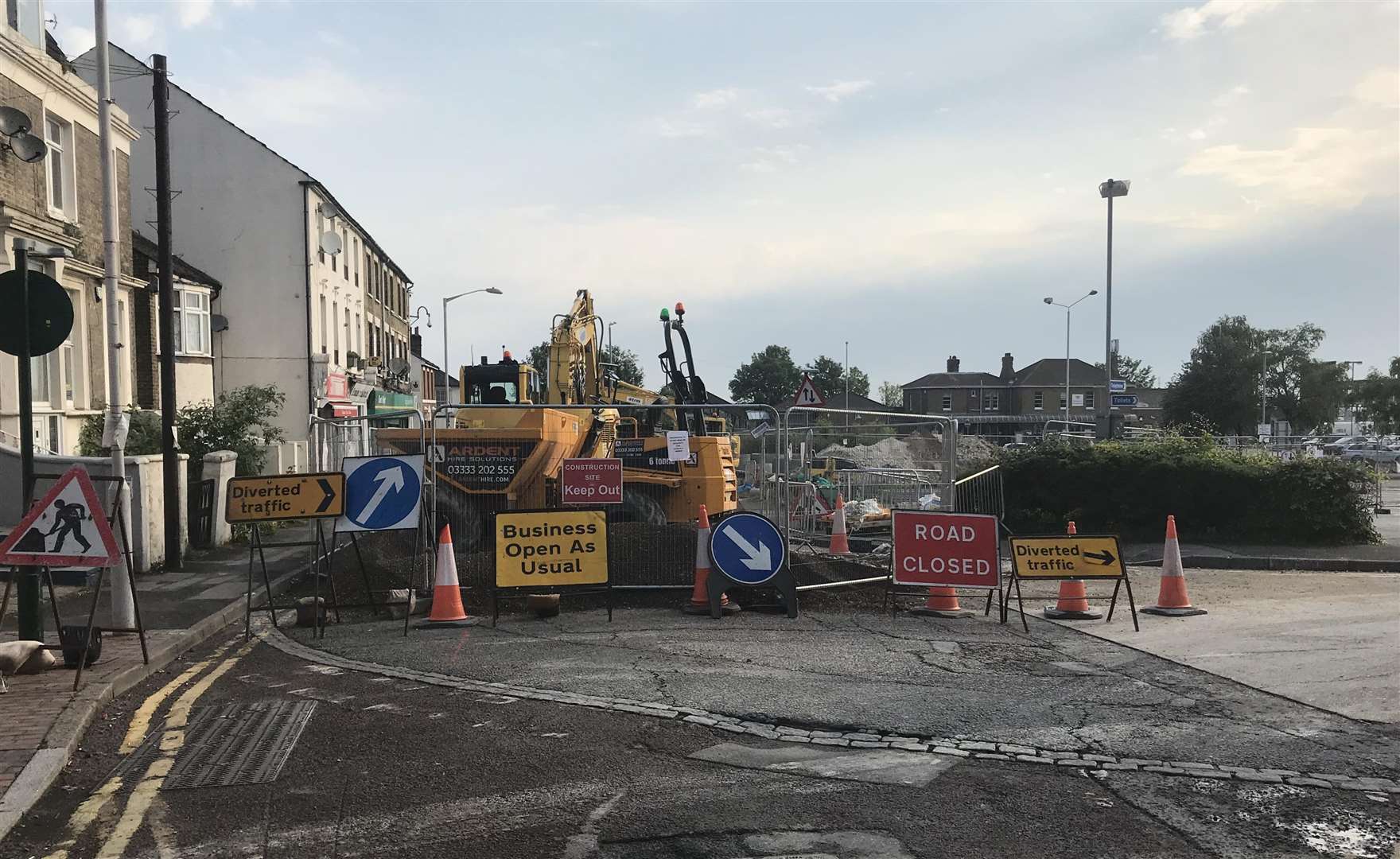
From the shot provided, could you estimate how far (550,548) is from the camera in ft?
34.5

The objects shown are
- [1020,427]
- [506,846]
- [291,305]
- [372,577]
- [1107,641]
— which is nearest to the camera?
[506,846]

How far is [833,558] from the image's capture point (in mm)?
13125

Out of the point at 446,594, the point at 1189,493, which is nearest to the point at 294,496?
the point at 446,594

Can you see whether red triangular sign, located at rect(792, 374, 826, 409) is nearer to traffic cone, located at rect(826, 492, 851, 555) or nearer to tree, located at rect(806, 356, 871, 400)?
traffic cone, located at rect(826, 492, 851, 555)

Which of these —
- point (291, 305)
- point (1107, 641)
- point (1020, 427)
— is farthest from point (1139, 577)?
point (1020, 427)

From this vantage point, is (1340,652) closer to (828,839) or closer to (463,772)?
(828,839)

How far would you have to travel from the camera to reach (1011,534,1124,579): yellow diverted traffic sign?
1050 centimetres

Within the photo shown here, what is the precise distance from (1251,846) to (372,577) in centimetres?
1020

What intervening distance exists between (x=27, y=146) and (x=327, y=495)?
11554mm

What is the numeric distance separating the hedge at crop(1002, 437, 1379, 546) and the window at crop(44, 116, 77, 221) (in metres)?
17.4

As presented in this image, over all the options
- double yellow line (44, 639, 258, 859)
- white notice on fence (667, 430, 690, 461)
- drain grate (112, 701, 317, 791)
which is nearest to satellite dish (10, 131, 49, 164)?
white notice on fence (667, 430, 690, 461)

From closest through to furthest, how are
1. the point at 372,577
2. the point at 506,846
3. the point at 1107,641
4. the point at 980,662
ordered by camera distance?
the point at 506,846
the point at 980,662
the point at 1107,641
the point at 372,577

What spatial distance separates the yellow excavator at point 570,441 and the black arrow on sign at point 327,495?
1443mm

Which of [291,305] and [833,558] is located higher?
[291,305]
